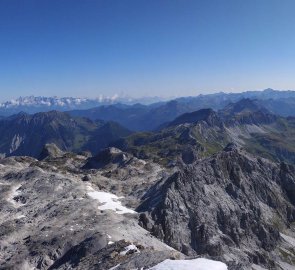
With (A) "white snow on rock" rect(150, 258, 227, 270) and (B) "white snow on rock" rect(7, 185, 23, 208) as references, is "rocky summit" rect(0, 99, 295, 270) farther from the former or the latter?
(B) "white snow on rock" rect(7, 185, 23, 208)

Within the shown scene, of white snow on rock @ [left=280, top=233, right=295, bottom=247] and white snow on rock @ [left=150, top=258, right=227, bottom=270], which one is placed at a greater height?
white snow on rock @ [left=150, top=258, right=227, bottom=270]

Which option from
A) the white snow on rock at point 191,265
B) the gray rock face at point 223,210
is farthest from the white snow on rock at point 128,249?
the gray rock face at point 223,210

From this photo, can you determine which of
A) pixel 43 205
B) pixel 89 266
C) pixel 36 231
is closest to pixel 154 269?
pixel 89 266

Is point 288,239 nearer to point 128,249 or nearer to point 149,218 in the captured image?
point 149,218

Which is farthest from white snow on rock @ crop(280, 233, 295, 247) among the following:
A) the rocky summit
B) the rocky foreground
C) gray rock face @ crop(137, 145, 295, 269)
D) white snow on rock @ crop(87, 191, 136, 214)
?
white snow on rock @ crop(87, 191, 136, 214)

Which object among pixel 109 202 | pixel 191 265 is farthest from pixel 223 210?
pixel 191 265
